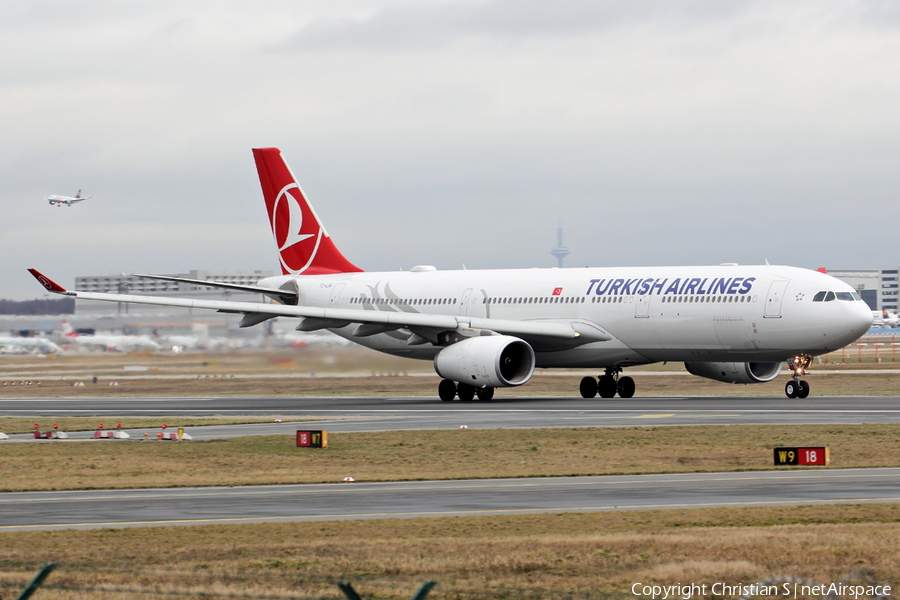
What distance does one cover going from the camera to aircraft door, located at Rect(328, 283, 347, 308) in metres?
56.1

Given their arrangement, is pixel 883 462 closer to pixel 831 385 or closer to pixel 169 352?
pixel 831 385

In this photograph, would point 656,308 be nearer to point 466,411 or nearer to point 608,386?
point 608,386

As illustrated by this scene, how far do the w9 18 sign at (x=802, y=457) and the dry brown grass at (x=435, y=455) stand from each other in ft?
1.18

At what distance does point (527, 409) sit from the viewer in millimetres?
40562

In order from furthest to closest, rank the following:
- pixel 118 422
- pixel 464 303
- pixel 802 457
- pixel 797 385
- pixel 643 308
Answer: pixel 464 303 < pixel 643 308 < pixel 797 385 < pixel 118 422 < pixel 802 457

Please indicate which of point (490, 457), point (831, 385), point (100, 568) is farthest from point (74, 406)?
point (100, 568)

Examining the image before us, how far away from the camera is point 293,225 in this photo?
2314 inches

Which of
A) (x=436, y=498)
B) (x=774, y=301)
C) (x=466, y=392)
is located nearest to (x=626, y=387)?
(x=466, y=392)

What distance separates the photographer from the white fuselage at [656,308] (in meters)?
41.9

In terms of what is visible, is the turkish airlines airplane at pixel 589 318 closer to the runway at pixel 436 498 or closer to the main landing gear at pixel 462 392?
the main landing gear at pixel 462 392

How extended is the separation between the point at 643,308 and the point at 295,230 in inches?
786

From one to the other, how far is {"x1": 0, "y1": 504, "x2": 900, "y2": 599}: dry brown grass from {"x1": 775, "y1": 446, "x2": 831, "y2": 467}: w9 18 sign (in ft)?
19.8

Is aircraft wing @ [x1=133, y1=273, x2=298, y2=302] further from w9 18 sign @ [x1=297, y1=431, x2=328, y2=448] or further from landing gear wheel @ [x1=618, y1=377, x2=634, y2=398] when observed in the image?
w9 18 sign @ [x1=297, y1=431, x2=328, y2=448]

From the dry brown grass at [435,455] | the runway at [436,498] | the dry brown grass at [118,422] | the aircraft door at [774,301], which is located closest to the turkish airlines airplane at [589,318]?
the aircraft door at [774,301]
